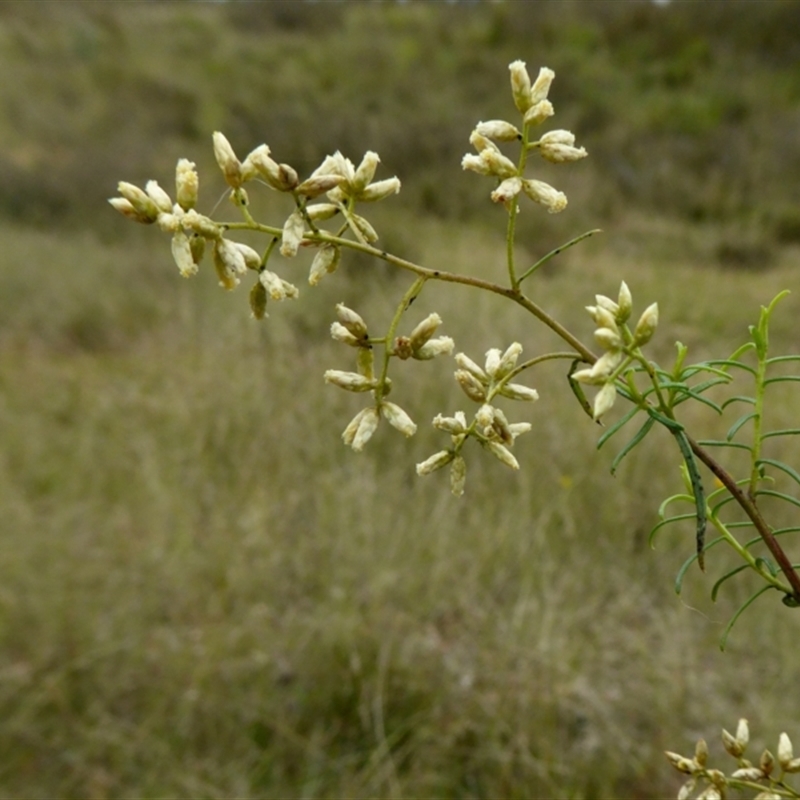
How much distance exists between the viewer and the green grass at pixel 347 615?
6.09 feet

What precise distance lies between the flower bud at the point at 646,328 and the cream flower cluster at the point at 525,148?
72 millimetres

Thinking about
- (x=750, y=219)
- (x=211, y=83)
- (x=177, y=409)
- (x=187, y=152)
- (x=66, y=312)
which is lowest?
(x=177, y=409)

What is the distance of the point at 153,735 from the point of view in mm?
2000

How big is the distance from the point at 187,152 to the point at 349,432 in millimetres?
8751

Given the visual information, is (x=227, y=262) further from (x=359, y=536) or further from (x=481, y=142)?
(x=359, y=536)

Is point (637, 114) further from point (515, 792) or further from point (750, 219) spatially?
point (515, 792)

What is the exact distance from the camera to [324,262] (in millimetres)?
411

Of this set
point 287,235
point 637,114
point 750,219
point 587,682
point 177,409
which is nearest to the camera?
point 287,235

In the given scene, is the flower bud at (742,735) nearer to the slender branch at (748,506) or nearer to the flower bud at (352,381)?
the slender branch at (748,506)

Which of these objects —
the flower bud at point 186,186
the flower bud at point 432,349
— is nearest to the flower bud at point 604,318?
the flower bud at point 432,349

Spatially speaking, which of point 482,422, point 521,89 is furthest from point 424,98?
point 482,422

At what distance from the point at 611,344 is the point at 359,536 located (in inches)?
86.5

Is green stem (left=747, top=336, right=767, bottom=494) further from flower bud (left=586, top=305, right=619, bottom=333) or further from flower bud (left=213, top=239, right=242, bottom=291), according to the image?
flower bud (left=213, top=239, right=242, bottom=291)

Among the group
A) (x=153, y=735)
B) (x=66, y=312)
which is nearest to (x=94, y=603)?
(x=153, y=735)
